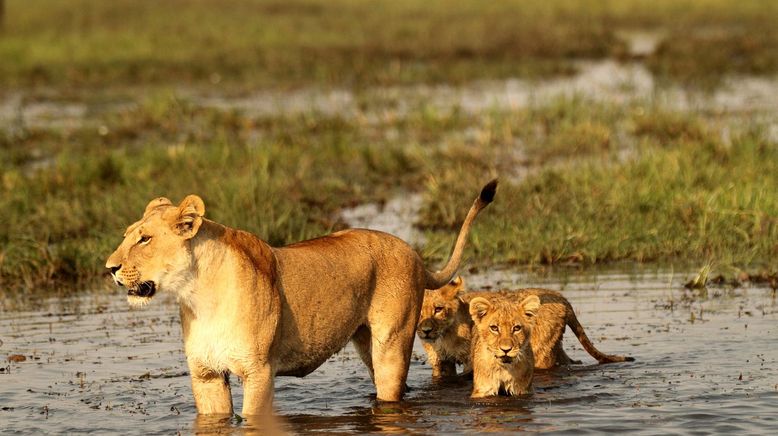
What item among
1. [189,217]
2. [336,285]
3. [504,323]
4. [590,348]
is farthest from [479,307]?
[189,217]

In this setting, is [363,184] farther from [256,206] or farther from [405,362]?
[405,362]

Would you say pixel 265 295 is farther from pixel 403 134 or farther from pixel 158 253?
pixel 403 134

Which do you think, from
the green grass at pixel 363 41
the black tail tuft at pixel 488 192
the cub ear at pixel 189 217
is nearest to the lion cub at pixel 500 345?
the black tail tuft at pixel 488 192

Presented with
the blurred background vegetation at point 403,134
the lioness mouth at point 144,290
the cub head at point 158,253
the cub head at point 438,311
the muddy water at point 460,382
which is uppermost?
the blurred background vegetation at point 403,134

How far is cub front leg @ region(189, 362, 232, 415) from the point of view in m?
6.84

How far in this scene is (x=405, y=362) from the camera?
296 inches

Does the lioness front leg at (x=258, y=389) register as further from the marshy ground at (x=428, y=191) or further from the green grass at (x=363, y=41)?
the green grass at (x=363, y=41)

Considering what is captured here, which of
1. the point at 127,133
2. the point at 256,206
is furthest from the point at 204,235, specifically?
the point at 127,133

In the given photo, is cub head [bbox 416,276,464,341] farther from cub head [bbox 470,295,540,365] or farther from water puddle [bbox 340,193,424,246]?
water puddle [bbox 340,193,424,246]

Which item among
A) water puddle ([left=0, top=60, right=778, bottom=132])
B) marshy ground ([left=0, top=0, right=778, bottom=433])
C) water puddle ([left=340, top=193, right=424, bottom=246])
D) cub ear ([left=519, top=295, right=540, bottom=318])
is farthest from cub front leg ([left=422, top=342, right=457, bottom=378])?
water puddle ([left=0, top=60, right=778, bottom=132])

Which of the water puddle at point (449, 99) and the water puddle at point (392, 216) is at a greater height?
the water puddle at point (449, 99)

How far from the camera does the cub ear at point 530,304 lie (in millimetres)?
7855

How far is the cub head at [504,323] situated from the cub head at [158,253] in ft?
6.68

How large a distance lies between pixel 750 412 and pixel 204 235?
301 centimetres
